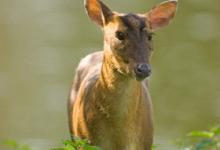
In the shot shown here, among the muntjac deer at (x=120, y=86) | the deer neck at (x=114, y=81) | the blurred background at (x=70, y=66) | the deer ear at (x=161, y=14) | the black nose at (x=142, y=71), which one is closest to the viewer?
the black nose at (x=142, y=71)

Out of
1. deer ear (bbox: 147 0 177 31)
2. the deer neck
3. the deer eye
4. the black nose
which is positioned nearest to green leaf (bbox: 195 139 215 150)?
the black nose

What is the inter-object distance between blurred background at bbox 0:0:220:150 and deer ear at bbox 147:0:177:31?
2.65m

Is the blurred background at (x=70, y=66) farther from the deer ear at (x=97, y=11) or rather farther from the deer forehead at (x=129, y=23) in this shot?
the deer forehead at (x=129, y=23)

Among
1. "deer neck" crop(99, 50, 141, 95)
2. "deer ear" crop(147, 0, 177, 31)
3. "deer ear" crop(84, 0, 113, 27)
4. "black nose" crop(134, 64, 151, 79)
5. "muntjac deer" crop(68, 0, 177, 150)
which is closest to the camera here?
"black nose" crop(134, 64, 151, 79)

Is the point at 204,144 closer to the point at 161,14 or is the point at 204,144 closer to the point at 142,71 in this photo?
the point at 142,71

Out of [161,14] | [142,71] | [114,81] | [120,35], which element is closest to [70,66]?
[161,14]

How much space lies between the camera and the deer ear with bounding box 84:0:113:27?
9.16m

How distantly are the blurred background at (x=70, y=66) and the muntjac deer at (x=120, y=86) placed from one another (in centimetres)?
255

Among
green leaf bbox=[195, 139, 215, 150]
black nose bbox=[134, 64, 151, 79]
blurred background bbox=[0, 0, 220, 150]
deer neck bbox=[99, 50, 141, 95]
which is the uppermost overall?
blurred background bbox=[0, 0, 220, 150]

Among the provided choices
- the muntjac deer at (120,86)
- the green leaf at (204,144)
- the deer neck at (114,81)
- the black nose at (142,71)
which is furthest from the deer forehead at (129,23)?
the green leaf at (204,144)

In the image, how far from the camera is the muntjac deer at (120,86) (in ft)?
28.2

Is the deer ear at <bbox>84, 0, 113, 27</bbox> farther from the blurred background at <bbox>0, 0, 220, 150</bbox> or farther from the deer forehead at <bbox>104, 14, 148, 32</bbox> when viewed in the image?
the blurred background at <bbox>0, 0, 220, 150</bbox>

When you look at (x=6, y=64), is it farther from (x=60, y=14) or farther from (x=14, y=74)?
(x=60, y=14)

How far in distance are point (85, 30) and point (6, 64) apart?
1670mm
